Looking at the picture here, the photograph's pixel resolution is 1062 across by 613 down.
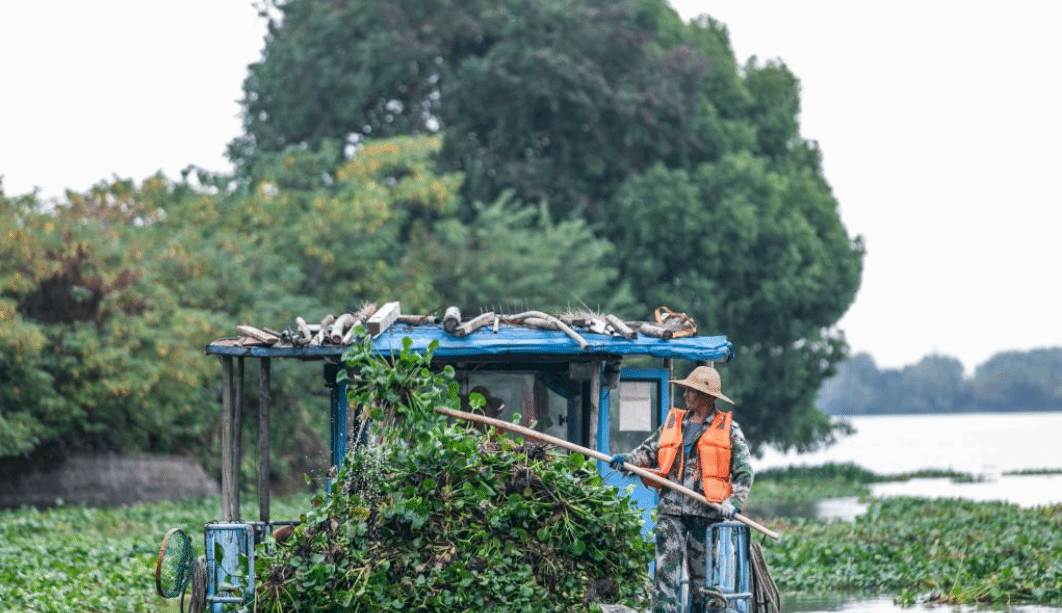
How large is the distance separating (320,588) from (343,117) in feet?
111

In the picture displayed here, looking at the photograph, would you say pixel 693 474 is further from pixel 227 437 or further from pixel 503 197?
pixel 503 197

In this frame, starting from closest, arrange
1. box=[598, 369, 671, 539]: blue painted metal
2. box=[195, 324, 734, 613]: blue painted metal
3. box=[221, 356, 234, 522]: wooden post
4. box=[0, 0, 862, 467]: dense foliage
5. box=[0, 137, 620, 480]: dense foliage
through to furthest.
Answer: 1. box=[195, 324, 734, 613]: blue painted metal
2. box=[221, 356, 234, 522]: wooden post
3. box=[598, 369, 671, 539]: blue painted metal
4. box=[0, 137, 620, 480]: dense foliage
5. box=[0, 0, 862, 467]: dense foliage

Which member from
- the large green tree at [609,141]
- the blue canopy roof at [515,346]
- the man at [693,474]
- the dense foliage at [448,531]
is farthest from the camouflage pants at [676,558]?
the large green tree at [609,141]

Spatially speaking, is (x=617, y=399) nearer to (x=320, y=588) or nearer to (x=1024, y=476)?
(x=320, y=588)

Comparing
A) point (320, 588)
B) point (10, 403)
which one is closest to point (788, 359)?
point (10, 403)

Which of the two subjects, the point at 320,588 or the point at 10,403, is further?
the point at 10,403

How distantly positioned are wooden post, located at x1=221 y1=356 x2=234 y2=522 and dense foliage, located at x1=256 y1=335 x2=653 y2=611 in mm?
2162

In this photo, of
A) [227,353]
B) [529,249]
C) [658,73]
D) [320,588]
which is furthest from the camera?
[658,73]

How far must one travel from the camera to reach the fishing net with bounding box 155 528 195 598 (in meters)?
11.9

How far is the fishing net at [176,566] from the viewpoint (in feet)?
39.2

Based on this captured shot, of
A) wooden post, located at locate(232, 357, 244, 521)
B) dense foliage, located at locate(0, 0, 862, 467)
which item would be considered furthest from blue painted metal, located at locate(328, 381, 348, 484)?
dense foliage, located at locate(0, 0, 862, 467)

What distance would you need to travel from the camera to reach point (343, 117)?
4338cm

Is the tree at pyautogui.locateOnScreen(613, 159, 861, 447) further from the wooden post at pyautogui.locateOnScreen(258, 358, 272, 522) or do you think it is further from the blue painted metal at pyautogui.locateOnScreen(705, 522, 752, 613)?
the blue painted metal at pyautogui.locateOnScreen(705, 522, 752, 613)

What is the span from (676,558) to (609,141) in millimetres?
32790
